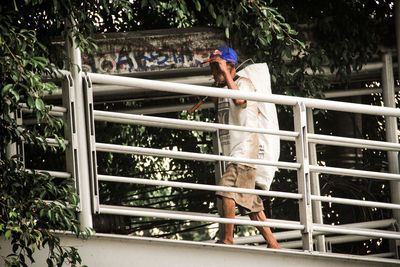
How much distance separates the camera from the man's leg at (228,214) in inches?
224

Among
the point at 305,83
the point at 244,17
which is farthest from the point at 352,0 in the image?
the point at 244,17

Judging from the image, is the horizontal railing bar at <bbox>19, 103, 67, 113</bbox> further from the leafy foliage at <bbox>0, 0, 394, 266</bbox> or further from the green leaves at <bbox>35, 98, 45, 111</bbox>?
the green leaves at <bbox>35, 98, 45, 111</bbox>

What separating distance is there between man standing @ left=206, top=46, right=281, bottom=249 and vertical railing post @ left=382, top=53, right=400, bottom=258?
1.91 m

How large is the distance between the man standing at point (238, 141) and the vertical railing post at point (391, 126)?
1914 millimetres

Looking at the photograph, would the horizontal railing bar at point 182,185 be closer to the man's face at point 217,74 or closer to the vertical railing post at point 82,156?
the vertical railing post at point 82,156

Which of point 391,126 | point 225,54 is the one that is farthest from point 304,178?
point 391,126

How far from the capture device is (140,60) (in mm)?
7152

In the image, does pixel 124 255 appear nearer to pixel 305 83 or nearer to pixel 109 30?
pixel 305 83

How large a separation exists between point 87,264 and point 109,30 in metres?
4.26

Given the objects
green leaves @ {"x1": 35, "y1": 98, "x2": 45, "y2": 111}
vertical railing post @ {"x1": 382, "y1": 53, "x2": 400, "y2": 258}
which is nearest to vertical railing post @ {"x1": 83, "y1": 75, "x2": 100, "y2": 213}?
green leaves @ {"x1": 35, "y1": 98, "x2": 45, "y2": 111}

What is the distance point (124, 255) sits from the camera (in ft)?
16.5

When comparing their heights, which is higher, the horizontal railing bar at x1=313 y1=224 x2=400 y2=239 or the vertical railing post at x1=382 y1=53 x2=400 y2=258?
the vertical railing post at x1=382 y1=53 x2=400 y2=258

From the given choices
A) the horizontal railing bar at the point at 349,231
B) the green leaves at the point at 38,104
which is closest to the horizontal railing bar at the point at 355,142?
the horizontal railing bar at the point at 349,231

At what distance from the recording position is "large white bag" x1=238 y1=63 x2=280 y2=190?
6.18m
